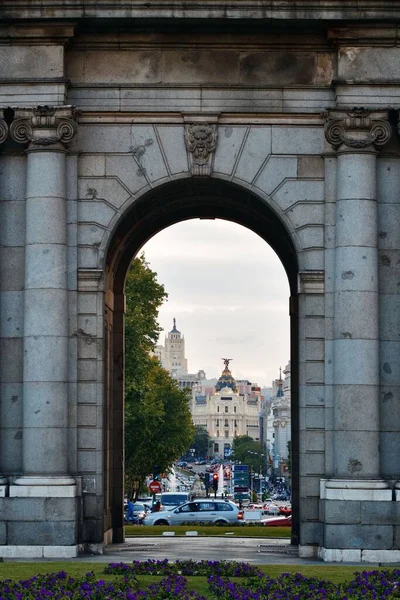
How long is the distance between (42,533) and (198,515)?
110 feet

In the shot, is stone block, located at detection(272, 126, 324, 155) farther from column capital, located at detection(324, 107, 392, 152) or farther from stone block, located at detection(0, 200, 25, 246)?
stone block, located at detection(0, 200, 25, 246)

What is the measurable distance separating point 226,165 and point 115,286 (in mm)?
7450

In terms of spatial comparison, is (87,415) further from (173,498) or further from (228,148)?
(173,498)

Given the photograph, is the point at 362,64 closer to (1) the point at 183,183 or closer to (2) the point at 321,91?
(2) the point at 321,91

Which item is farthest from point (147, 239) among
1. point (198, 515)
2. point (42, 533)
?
point (198, 515)

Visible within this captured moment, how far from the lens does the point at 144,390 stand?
85.6 m

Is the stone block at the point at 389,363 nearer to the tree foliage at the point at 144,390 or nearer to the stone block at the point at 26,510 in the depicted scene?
the stone block at the point at 26,510

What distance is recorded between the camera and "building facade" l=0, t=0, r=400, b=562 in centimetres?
3722

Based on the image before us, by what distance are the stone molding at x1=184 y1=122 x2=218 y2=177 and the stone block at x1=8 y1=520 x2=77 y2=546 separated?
990 centimetres

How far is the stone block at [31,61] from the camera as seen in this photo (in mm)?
38062

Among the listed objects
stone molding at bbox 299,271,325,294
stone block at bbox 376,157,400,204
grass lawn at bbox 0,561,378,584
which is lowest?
grass lawn at bbox 0,561,378,584

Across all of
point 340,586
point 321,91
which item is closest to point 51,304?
point 321,91

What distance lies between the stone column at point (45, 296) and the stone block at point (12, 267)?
587mm

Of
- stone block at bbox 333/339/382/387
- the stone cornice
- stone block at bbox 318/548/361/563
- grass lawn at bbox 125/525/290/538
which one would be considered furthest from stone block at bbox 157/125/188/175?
grass lawn at bbox 125/525/290/538
